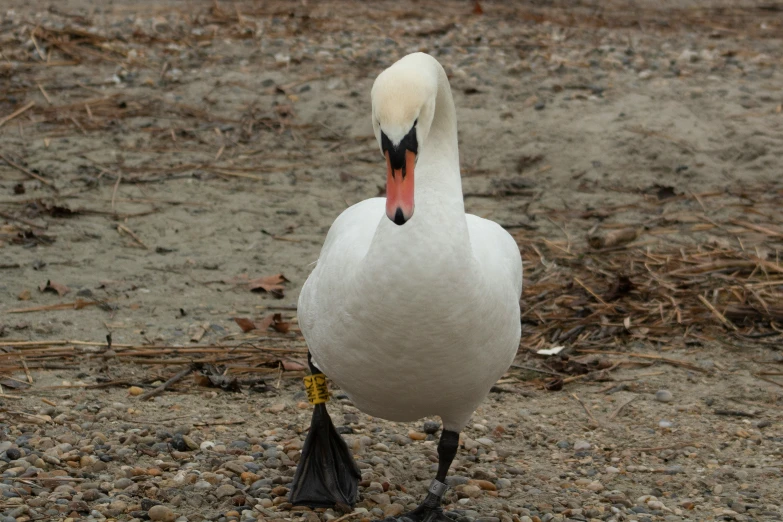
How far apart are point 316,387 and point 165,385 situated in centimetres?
98

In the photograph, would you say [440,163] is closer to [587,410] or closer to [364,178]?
[587,410]

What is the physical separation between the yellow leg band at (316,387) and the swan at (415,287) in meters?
0.37

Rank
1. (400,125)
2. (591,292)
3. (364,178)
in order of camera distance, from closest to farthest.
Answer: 1. (400,125)
2. (591,292)
3. (364,178)

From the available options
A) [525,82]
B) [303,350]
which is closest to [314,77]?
[525,82]

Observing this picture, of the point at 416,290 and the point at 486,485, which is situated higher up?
the point at 416,290

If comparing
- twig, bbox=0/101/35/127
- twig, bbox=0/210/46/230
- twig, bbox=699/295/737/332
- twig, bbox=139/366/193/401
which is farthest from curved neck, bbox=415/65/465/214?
twig, bbox=0/101/35/127

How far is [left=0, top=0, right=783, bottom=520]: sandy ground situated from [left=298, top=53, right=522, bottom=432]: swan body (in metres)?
0.83

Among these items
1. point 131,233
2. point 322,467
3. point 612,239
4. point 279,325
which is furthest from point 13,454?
point 612,239

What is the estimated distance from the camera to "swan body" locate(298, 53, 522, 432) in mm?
2707

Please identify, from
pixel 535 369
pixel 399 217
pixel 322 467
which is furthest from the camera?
→ pixel 535 369

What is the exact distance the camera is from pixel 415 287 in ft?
9.07

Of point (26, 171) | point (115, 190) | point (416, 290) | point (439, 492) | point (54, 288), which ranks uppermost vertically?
point (416, 290)

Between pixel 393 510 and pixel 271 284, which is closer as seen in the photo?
pixel 393 510

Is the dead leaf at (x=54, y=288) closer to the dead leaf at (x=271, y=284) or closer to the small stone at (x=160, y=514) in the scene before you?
the dead leaf at (x=271, y=284)
